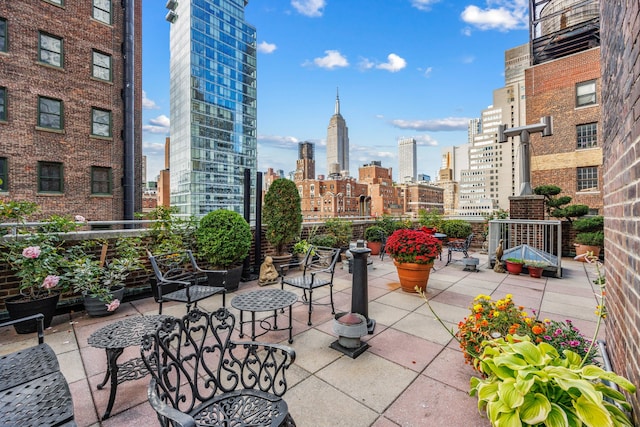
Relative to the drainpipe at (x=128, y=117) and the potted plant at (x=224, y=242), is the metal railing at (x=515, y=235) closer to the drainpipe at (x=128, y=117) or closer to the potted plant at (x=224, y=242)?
the potted plant at (x=224, y=242)

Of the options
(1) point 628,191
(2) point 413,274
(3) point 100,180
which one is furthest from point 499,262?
(3) point 100,180

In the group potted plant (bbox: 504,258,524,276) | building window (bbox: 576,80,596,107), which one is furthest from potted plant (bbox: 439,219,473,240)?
building window (bbox: 576,80,596,107)

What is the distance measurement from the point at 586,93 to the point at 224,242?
827 inches

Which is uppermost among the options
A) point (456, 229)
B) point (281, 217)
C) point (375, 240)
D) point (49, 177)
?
point (49, 177)

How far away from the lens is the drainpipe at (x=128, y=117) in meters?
13.6

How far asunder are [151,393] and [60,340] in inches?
125

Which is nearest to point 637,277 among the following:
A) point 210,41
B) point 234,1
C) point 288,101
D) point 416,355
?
point 416,355

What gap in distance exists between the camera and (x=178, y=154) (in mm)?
59719

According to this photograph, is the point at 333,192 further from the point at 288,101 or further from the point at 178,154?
the point at 288,101

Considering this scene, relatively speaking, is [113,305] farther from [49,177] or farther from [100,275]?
[49,177]

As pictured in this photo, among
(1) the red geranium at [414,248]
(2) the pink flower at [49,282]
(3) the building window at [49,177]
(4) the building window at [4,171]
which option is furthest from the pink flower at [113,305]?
(3) the building window at [49,177]

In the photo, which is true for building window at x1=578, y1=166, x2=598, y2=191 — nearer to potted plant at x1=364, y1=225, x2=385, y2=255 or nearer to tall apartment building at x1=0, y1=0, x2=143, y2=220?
potted plant at x1=364, y1=225, x2=385, y2=255

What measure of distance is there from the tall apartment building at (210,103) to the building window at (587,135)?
52743mm

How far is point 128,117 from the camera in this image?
13.7 meters
